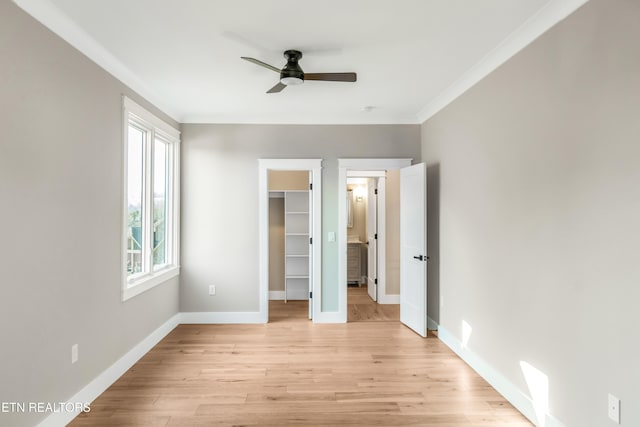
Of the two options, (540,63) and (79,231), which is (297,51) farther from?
(79,231)

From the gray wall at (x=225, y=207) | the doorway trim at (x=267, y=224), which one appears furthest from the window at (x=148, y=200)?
the doorway trim at (x=267, y=224)

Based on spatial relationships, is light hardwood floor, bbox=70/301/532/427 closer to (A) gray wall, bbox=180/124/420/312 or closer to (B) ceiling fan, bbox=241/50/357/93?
(A) gray wall, bbox=180/124/420/312

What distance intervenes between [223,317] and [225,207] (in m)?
1.46

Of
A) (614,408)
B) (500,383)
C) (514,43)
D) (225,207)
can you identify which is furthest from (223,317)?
(514,43)

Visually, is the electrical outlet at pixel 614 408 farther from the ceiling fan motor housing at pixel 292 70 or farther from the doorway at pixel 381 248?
the doorway at pixel 381 248

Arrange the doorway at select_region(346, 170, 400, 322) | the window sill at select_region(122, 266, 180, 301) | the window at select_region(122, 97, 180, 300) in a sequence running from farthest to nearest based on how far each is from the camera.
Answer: the doorway at select_region(346, 170, 400, 322) → the window at select_region(122, 97, 180, 300) → the window sill at select_region(122, 266, 180, 301)

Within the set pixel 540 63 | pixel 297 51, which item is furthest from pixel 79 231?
pixel 540 63

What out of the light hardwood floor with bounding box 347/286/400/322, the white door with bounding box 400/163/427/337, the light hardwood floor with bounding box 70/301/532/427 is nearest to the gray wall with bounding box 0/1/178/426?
the light hardwood floor with bounding box 70/301/532/427

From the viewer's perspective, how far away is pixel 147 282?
11.5ft

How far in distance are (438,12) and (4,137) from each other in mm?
2637

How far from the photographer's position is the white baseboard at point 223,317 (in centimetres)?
446

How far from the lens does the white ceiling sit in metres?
2.12

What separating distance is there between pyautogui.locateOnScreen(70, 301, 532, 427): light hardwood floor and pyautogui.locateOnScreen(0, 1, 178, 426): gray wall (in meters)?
0.49

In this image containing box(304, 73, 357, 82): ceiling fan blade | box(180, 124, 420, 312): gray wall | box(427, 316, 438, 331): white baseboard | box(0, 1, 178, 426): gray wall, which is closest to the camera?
box(0, 1, 178, 426): gray wall
